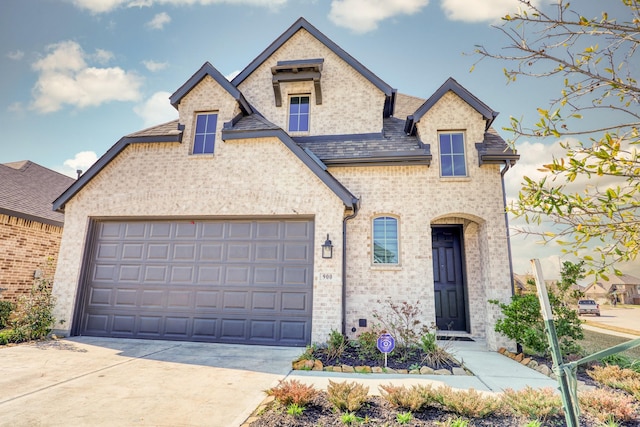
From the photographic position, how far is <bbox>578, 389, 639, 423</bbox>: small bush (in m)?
3.60

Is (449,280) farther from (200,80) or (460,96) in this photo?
(200,80)

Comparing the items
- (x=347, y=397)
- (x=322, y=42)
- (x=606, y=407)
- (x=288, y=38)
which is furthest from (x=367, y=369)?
(x=288, y=38)

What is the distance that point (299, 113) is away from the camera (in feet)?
35.3

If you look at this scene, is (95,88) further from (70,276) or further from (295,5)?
(295,5)

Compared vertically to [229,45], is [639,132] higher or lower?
lower

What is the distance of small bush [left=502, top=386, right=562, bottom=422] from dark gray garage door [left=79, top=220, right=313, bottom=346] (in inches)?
187

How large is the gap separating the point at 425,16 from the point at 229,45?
16.3 ft

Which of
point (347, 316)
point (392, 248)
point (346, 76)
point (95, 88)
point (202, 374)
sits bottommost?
point (202, 374)

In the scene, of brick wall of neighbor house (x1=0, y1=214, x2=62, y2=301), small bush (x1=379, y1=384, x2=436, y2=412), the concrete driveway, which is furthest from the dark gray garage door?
small bush (x1=379, y1=384, x2=436, y2=412)

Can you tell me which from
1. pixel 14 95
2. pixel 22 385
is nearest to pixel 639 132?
pixel 22 385

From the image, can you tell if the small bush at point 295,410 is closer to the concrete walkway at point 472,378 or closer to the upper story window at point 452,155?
the concrete walkway at point 472,378

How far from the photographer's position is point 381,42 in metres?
8.05

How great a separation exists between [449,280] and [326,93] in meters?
7.34

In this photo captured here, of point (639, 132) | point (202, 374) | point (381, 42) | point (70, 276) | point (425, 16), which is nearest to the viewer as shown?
point (639, 132)
